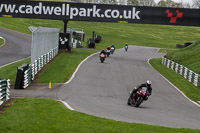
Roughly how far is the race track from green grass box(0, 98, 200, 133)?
1374 mm

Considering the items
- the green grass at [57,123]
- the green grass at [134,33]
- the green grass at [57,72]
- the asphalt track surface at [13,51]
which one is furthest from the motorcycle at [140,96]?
the green grass at [134,33]

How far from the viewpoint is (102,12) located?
41.2m

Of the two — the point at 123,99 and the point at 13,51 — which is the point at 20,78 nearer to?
the point at 123,99

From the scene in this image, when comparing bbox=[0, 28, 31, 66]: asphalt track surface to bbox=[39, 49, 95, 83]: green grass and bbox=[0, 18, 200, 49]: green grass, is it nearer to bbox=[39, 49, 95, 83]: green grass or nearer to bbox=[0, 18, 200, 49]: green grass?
bbox=[39, 49, 95, 83]: green grass

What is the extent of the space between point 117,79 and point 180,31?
102m

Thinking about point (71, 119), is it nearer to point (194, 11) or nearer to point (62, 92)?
point (62, 92)

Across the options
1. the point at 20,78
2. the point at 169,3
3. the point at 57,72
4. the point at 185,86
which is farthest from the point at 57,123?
the point at 169,3

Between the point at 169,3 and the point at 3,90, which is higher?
the point at 169,3

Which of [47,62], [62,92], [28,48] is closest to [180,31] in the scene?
[28,48]

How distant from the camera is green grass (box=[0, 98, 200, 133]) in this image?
980 cm

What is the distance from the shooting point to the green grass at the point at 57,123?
32.1ft

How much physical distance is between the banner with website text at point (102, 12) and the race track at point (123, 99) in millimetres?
9785

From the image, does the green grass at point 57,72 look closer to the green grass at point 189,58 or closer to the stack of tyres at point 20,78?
the stack of tyres at point 20,78

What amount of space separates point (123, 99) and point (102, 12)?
74.2 feet
